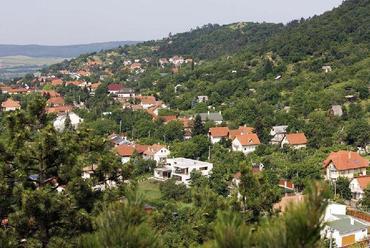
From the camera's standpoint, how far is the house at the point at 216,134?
118 ft

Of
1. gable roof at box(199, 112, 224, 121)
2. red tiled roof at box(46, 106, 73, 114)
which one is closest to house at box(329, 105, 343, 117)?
gable roof at box(199, 112, 224, 121)

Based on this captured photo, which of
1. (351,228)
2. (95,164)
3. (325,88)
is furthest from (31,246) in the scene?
(325,88)

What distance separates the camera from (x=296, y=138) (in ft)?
108

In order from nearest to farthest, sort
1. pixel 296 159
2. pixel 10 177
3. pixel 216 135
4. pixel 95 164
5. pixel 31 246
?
pixel 31 246 < pixel 10 177 < pixel 95 164 < pixel 296 159 < pixel 216 135

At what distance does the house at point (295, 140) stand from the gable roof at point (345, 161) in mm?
5033

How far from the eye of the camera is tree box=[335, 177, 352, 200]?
77.8 feet

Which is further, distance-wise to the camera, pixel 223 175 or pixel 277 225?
pixel 223 175

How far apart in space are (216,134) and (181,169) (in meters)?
7.39

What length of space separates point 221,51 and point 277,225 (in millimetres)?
85090

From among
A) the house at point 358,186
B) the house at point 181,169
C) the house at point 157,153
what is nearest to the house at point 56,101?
the house at point 157,153

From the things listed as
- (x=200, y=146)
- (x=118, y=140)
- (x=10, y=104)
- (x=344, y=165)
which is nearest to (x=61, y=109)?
(x=10, y=104)

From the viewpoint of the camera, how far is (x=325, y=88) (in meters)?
41.3

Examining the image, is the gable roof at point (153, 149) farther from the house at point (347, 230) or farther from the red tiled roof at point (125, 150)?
the house at point (347, 230)

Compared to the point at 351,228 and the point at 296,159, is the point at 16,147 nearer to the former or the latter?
the point at 351,228
